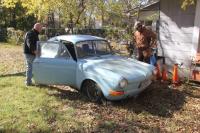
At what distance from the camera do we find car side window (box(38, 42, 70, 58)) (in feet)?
26.0

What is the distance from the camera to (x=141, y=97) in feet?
25.8

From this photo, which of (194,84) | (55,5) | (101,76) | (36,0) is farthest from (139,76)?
(55,5)

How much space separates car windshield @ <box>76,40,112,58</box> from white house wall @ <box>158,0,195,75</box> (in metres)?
4.00

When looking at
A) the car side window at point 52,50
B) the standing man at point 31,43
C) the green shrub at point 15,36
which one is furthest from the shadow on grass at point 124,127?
the green shrub at point 15,36

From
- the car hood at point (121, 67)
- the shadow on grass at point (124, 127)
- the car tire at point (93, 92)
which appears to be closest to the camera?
the shadow on grass at point (124, 127)

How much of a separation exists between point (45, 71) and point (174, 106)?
3294mm

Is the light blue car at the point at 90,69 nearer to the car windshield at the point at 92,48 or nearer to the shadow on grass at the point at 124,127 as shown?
the car windshield at the point at 92,48

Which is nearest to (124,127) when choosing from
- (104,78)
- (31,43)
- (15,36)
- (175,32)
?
(104,78)

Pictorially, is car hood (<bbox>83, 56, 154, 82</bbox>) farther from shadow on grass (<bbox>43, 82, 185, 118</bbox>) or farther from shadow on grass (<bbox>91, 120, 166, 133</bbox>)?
shadow on grass (<bbox>91, 120, 166, 133</bbox>)

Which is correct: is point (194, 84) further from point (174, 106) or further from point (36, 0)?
point (36, 0)

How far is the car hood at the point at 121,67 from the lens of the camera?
274 inches

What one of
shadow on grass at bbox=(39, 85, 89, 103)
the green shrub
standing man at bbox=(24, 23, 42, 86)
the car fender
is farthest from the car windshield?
the green shrub

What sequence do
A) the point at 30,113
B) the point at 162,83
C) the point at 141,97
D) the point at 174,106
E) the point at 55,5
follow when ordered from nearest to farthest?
the point at 30,113
the point at 174,106
the point at 141,97
the point at 162,83
the point at 55,5

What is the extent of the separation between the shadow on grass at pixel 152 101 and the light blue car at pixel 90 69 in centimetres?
32
